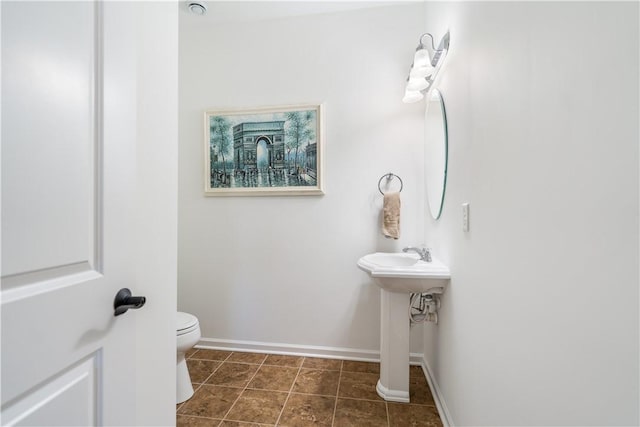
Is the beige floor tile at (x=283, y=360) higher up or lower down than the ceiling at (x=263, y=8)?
lower down

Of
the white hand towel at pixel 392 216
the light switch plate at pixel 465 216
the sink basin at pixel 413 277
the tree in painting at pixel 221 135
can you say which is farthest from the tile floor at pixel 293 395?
the tree in painting at pixel 221 135

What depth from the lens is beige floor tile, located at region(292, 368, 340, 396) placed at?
1.75 metres

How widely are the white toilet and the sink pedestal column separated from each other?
1.16m

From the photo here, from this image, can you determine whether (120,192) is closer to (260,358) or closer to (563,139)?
(563,139)

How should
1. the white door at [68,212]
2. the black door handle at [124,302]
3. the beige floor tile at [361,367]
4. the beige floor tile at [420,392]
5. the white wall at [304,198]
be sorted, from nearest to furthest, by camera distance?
the white door at [68,212]
the black door handle at [124,302]
the beige floor tile at [420,392]
the beige floor tile at [361,367]
the white wall at [304,198]

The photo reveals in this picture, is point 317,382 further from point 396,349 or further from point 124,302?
point 124,302

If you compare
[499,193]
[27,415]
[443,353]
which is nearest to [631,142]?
[499,193]

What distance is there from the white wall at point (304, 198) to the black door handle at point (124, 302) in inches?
60.9

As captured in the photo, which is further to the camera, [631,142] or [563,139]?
[563,139]

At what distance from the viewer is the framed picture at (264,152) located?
2186mm

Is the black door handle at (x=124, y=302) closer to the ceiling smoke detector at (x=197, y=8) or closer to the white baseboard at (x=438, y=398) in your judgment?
the white baseboard at (x=438, y=398)

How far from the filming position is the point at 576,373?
583mm

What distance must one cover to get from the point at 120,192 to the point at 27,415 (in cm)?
46

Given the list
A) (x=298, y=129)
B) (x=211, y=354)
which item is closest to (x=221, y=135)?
(x=298, y=129)
